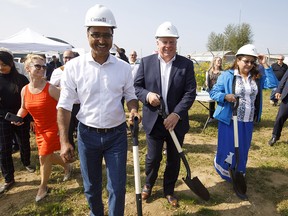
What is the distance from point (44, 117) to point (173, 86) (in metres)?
1.67

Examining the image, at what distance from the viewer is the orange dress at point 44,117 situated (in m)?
3.08

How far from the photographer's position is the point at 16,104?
354 cm

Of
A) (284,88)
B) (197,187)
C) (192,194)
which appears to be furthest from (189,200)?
(284,88)

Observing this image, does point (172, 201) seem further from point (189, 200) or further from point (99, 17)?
point (99, 17)

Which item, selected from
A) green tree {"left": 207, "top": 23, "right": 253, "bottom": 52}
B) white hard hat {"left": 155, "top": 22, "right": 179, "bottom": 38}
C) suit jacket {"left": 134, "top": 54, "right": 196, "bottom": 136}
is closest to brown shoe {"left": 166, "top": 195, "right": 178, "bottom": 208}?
suit jacket {"left": 134, "top": 54, "right": 196, "bottom": 136}

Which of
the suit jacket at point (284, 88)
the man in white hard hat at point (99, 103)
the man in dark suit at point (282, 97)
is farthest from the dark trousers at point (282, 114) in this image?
the man in white hard hat at point (99, 103)

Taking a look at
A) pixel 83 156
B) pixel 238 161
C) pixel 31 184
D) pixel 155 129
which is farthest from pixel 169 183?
pixel 31 184

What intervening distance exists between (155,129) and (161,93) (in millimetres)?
421

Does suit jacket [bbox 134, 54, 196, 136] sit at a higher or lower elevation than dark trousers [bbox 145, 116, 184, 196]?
higher

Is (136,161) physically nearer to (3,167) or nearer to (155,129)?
(155,129)

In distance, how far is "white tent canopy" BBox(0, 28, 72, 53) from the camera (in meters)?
8.28

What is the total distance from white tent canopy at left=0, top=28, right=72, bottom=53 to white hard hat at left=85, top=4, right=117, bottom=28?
7334mm

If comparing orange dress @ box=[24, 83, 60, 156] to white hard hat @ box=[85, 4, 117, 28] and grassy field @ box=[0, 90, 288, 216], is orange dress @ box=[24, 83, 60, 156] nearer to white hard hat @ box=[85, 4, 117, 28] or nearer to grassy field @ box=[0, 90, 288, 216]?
grassy field @ box=[0, 90, 288, 216]

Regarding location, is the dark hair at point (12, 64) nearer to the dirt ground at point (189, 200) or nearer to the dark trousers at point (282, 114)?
the dirt ground at point (189, 200)
